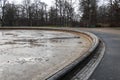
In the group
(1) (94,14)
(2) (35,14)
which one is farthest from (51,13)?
(1) (94,14)

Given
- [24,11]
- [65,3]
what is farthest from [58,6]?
[24,11]

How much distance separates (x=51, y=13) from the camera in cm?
8725

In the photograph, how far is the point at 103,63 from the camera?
31.3 ft

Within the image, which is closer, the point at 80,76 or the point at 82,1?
the point at 80,76

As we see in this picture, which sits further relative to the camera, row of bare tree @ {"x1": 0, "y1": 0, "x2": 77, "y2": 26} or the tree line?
row of bare tree @ {"x1": 0, "y1": 0, "x2": 77, "y2": 26}

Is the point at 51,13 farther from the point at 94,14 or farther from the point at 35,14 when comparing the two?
the point at 94,14

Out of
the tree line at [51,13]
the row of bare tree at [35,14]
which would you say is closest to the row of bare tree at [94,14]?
the tree line at [51,13]

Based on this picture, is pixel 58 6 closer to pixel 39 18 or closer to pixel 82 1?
pixel 39 18

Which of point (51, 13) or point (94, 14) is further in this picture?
point (51, 13)

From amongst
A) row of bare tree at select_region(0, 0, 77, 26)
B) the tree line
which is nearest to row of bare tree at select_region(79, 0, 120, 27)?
the tree line

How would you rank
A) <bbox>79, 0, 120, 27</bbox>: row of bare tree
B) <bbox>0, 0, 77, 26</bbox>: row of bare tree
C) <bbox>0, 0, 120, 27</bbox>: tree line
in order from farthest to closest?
<bbox>0, 0, 77, 26</bbox>: row of bare tree → <bbox>0, 0, 120, 27</bbox>: tree line → <bbox>79, 0, 120, 27</bbox>: row of bare tree

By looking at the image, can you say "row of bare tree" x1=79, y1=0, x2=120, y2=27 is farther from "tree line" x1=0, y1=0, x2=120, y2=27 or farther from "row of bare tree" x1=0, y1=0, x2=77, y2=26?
"row of bare tree" x1=0, y1=0, x2=77, y2=26

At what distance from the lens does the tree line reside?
224 ft

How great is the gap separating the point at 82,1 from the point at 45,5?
32.4 metres
